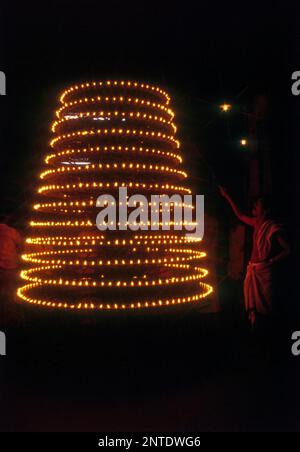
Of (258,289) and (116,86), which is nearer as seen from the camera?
(116,86)

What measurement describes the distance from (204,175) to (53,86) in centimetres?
332

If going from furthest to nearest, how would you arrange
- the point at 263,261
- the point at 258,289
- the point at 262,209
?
the point at 262,209 < the point at 258,289 < the point at 263,261

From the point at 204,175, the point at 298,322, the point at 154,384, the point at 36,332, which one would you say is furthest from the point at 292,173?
the point at 204,175

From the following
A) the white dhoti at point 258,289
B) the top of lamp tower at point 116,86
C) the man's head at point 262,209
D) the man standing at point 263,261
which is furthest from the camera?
the man's head at point 262,209

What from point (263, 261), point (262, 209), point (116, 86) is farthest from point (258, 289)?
point (116, 86)

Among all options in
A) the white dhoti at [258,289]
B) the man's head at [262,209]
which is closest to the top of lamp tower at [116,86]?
the man's head at [262,209]

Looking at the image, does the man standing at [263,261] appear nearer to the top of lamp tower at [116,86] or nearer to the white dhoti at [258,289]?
the white dhoti at [258,289]

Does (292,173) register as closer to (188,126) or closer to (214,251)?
(214,251)

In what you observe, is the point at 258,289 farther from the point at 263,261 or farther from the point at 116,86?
the point at 116,86

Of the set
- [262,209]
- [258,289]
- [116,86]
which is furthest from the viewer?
[262,209]

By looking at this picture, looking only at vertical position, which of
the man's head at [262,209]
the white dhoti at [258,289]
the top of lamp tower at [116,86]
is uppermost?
the top of lamp tower at [116,86]

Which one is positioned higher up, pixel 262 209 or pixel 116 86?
pixel 116 86

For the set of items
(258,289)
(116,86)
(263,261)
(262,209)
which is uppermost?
(116,86)

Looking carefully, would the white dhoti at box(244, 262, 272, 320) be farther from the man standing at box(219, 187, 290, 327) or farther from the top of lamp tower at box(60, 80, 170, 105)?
the top of lamp tower at box(60, 80, 170, 105)
